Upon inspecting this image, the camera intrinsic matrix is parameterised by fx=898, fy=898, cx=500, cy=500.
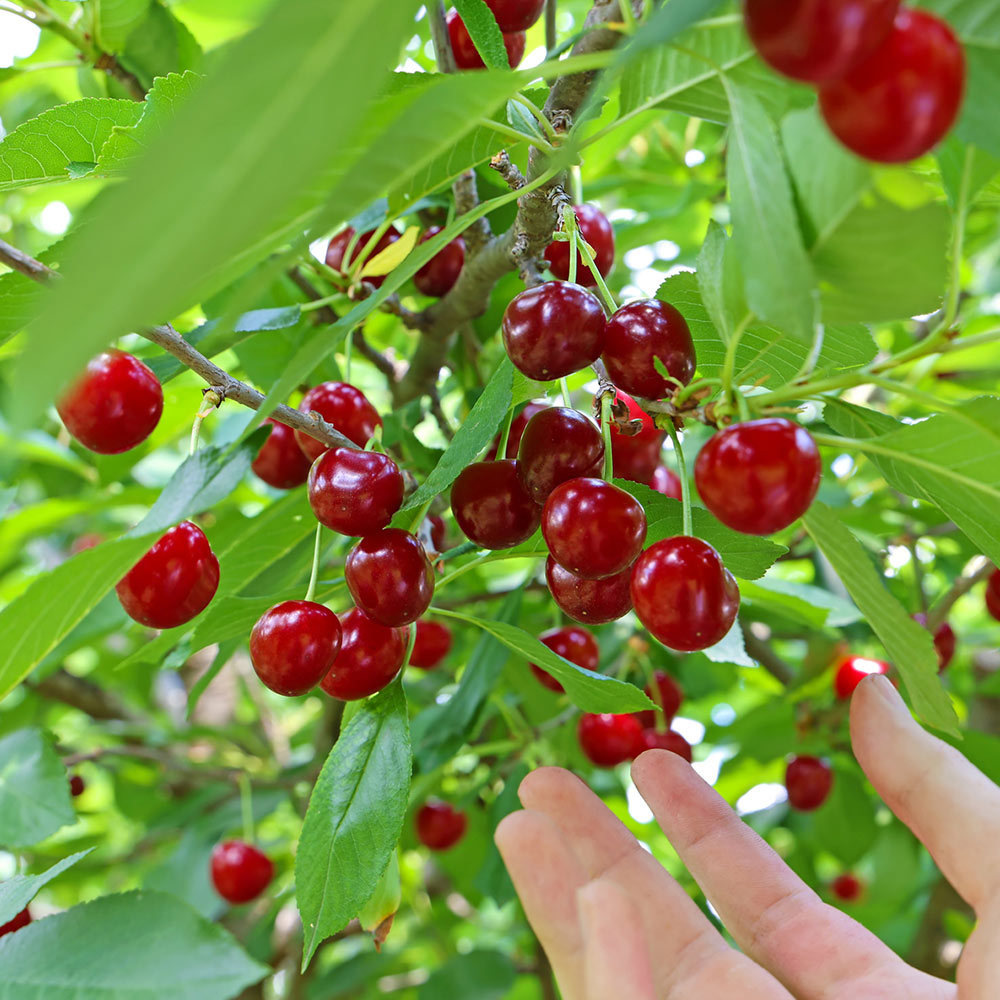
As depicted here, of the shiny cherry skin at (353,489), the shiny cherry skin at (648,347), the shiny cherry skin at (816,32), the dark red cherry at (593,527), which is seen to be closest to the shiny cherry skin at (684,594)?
the dark red cherry at (593,527)

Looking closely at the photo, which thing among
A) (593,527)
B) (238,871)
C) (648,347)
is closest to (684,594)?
(593,527)

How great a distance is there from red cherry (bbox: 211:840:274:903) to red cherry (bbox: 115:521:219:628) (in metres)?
0.93

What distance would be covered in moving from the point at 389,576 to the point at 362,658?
127 mm

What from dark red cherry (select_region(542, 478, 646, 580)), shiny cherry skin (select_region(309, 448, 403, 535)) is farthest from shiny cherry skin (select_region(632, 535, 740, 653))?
shiny cherry skin (select_region(309, 448, 403, 535))

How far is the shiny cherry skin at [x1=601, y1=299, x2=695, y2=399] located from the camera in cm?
68

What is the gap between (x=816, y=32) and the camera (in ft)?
1.20

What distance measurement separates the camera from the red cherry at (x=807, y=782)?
1.55m

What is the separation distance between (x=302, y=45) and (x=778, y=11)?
20cm

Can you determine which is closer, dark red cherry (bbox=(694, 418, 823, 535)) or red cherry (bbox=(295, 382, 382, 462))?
dark red cherry (bbox=(694, 418, 823, 535))

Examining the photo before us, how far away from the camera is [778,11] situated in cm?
37

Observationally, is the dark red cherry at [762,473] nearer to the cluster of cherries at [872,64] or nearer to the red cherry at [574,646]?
the cluster of cherries at [872,64]

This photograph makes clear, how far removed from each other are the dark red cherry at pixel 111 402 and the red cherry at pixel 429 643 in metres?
0.71

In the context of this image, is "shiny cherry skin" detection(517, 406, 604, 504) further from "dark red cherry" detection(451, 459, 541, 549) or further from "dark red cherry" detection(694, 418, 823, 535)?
"dark red cherry" detection(694, 418, 823, 535)

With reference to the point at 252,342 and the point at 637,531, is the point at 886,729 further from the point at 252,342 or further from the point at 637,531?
the point at 252,342
